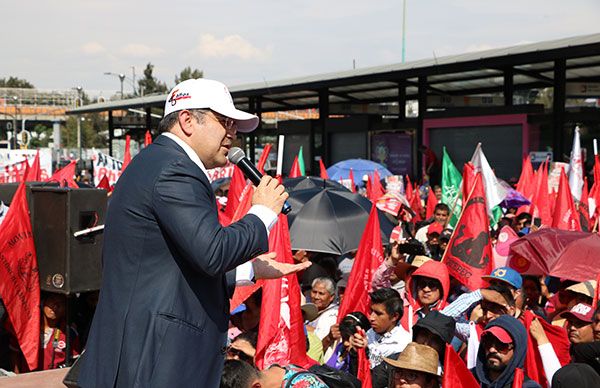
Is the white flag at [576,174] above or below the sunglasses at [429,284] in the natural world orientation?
above

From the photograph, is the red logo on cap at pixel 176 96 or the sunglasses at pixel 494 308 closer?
the red logo on cap at pixel 176 96

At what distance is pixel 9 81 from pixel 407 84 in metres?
85.4

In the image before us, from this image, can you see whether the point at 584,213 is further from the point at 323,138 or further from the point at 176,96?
the point at 323,138

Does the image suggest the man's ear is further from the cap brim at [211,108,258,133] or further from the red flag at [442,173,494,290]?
the red flag at [442,173,494,290]

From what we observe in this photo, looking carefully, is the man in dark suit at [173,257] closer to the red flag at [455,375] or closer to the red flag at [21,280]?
the red flag at [455,375]

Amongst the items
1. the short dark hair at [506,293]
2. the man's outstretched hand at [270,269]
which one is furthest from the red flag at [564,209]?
the man's outstretched hand at [270,269]

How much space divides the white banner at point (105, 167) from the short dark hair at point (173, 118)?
12.5m

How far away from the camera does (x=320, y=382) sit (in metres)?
3.44

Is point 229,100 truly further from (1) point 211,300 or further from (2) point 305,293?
(2) point 305,293

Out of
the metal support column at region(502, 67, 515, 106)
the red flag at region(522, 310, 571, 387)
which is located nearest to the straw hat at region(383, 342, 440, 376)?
the red flag at region(522, 310, 571, 387)

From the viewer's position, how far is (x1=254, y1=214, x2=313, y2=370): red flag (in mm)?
5191

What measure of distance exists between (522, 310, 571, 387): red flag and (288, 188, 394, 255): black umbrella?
4.16 meters

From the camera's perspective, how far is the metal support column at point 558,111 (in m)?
18.8

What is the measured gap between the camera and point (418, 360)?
14.4 ft
